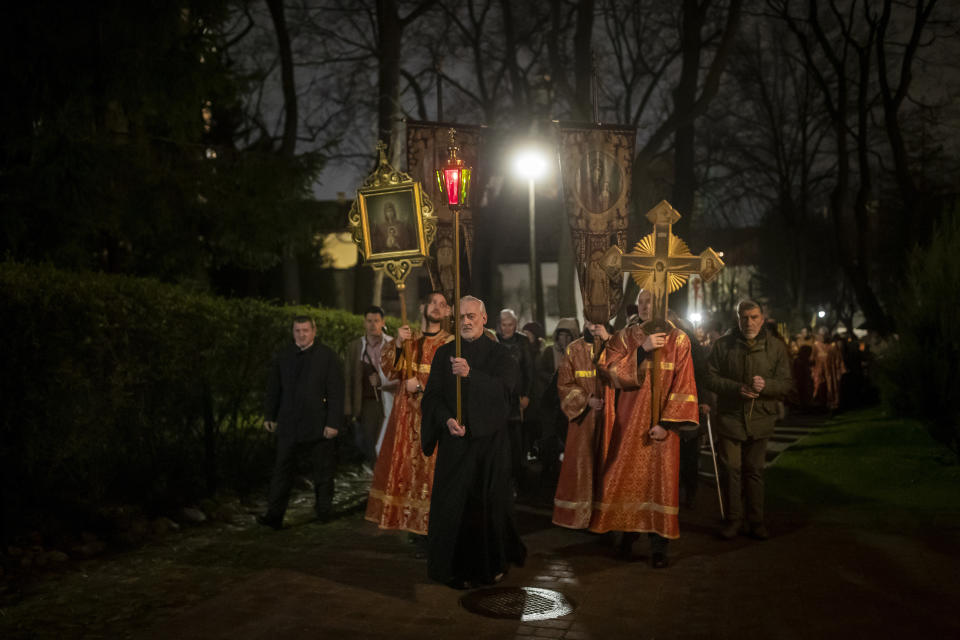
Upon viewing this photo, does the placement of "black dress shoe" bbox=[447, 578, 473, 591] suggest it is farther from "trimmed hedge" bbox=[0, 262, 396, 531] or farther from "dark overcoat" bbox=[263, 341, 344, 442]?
"trimmed hedge" bbox=[0, 262, 396, 531]

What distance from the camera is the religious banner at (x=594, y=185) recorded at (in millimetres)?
10625

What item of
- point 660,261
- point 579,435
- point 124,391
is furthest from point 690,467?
point 124,391

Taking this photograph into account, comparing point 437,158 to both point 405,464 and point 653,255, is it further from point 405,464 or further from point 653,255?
point 405,464

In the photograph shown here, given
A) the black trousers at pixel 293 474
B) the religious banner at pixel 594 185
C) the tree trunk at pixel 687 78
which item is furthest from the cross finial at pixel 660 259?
the tree trunk at pixel 687 78

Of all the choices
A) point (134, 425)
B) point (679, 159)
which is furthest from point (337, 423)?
point (679, 159)

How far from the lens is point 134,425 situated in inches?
340

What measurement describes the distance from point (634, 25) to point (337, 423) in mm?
20174

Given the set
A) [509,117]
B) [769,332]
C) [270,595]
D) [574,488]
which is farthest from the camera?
[509,117]

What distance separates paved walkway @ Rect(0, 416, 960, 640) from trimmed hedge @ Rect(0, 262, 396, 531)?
3.12ft

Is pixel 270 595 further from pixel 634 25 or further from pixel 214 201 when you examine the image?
pixel 634 25

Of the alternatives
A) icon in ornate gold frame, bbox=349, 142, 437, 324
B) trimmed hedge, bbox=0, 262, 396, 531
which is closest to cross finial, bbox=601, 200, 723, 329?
icon in ornate gold frame, bbox=349, 142, 437, 324

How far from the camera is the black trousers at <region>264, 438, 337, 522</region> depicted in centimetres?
862

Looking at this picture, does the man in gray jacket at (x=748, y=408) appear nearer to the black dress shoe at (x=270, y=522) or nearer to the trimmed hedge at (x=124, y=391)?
the black dress shoe at (x=270, y=522)

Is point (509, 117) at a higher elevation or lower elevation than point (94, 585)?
higher
